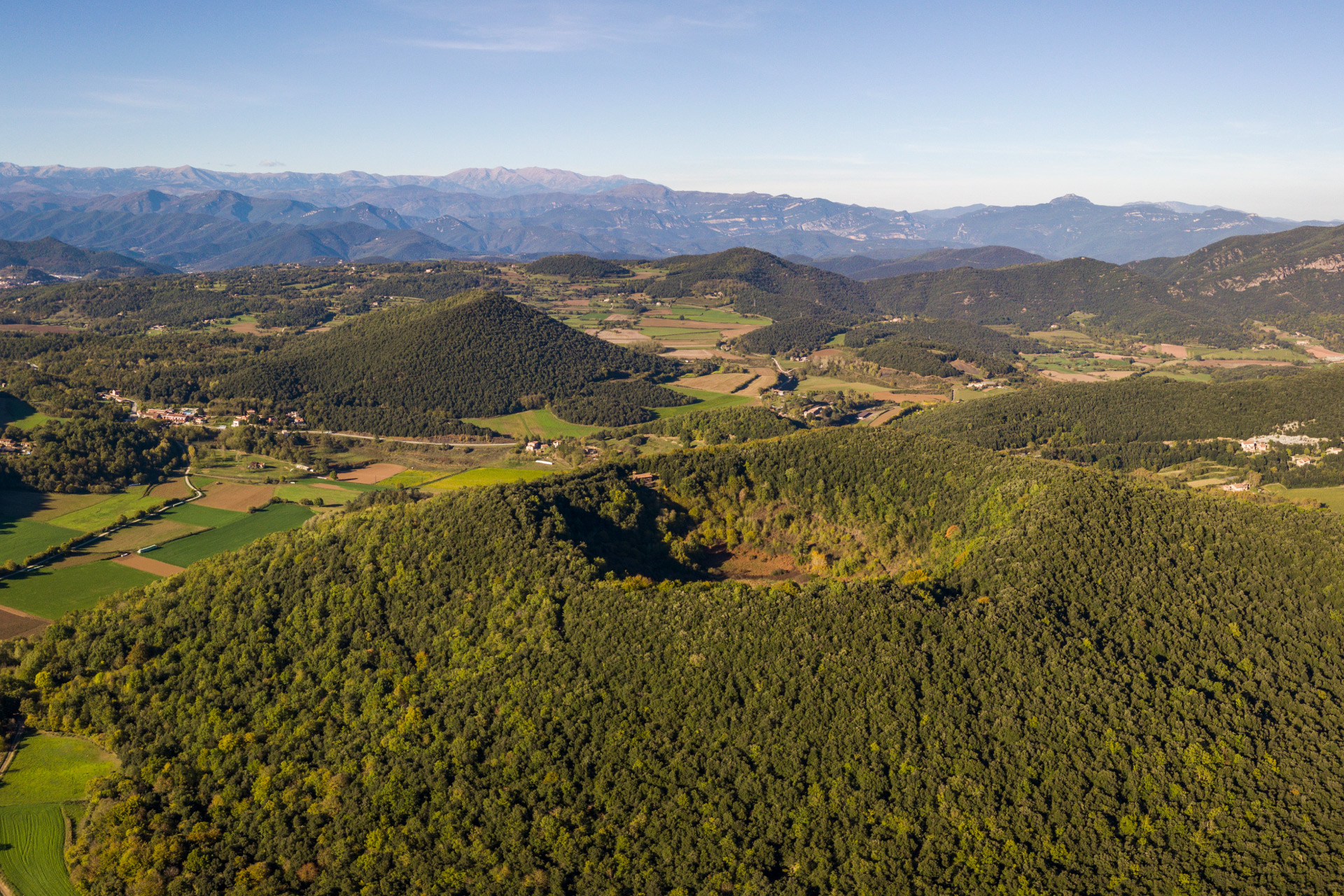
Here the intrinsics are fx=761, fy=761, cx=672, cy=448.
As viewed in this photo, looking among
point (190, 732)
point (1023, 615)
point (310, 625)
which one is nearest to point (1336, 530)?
point (1023, 615)

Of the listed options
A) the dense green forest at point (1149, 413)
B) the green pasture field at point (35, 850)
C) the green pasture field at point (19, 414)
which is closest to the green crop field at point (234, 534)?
the green pasture field at point (35, 850)

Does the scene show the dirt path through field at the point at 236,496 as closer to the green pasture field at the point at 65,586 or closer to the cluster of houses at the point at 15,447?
the green pasture field at the point at 65,586

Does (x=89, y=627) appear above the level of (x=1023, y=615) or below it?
below

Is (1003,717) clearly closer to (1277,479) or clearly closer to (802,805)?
(802,805)

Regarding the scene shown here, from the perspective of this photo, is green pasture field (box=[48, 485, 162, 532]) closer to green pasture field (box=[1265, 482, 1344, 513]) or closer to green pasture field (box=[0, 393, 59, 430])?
green pasture field (box=[0, 393, 59, 430])

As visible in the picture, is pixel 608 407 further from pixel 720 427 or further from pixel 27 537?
pixel 27 537

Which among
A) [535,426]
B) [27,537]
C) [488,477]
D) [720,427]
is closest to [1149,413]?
[720,427]
